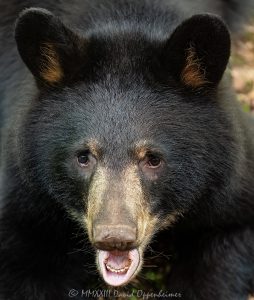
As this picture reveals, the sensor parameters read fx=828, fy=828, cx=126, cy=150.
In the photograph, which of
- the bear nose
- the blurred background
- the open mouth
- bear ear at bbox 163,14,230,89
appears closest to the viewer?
the bear nose

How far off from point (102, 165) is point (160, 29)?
1281 millimetres

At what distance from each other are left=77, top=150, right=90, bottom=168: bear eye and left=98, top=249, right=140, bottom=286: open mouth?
584mm

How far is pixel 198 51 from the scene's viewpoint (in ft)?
18.1

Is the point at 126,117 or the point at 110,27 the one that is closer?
the point at 126,117

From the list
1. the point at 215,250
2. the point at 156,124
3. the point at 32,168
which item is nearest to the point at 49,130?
the point at 32,168

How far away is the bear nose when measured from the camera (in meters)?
4.90

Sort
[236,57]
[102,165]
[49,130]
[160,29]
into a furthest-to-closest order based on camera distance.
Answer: [236,57], [160,29], [49,130], [102,165]

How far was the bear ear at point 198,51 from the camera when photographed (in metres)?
5.30

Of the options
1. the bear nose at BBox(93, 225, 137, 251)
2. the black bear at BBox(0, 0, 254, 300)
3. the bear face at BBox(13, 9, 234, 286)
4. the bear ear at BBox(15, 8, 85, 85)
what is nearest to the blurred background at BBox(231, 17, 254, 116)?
the black bear at BBox(0, 0, 254, 300)

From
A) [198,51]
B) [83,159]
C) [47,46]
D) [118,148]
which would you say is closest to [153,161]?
[118,148]

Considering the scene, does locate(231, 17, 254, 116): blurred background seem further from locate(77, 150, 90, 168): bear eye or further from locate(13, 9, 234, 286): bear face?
locate(77, 150, 90, 168): bear eye

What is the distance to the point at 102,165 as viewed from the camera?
5.30 meters

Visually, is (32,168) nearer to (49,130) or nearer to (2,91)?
(49,130)

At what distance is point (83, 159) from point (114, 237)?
760mm
